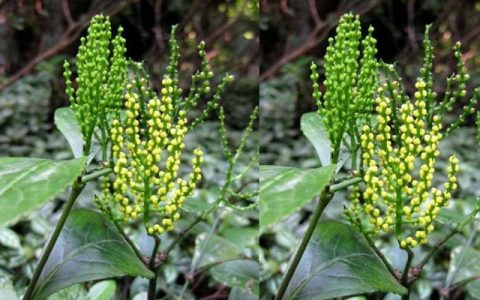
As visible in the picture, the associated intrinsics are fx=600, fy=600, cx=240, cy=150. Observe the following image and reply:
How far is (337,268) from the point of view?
1056mm

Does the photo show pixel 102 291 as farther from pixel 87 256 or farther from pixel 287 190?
pixel 287 190

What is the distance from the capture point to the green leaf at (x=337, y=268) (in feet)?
3.31

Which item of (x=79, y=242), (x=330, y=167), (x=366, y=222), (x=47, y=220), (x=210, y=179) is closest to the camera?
(x=330, y=167)

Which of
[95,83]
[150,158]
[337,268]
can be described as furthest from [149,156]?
[337,268]

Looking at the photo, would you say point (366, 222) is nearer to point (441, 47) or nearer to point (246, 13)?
point (246, 13)

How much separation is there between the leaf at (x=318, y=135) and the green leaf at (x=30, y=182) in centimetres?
42

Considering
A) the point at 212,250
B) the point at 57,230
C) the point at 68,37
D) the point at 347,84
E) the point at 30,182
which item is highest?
the point at 68,37

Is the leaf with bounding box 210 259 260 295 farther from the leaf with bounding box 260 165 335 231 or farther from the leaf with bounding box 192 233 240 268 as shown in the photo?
the leaf with bounding box 260 165 335 231

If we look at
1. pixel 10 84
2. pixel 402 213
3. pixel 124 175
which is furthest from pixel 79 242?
pixel 10 84

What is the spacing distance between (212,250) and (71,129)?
53cm

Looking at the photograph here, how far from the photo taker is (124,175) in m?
1.02

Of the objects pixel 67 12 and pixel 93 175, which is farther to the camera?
pixel 67 12

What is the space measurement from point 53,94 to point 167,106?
0.89 metres

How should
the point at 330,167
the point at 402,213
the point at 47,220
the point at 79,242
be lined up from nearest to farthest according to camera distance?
the point at 330,167 → the point at 402,213 → the point at 79,242 → the point at 47,220
